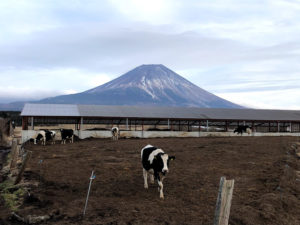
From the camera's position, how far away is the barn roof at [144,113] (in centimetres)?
3621

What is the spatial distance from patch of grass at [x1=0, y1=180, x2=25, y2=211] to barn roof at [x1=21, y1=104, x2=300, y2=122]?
74.4 feet

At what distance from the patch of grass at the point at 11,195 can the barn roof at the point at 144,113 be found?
2268cm

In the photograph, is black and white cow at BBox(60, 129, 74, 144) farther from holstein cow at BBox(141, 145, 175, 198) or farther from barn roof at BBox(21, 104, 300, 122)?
holstein cow at BBox(141, 145, 175, 198)

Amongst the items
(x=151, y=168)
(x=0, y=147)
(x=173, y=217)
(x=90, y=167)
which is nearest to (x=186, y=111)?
(x=0, y=147)

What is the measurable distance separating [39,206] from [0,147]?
2179 centimetres

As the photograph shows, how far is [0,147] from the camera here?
91.7 ft

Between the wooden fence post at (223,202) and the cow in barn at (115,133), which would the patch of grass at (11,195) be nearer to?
the wooden fence post at (223,202)

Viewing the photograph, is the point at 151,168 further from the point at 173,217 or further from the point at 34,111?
the point at 34,111

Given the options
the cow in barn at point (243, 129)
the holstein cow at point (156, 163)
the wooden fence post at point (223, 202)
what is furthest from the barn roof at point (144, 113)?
the wooden fence post at point (223, 202)

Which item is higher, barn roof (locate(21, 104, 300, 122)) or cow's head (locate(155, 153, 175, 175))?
barn roof (locate(21, 104, 300, 122))

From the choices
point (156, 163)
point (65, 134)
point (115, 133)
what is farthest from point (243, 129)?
point (156, 163)

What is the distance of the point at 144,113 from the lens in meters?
41.2

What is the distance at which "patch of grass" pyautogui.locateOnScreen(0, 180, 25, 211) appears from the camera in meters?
9.15

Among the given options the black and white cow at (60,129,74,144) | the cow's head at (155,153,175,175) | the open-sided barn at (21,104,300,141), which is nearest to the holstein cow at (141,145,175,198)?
the cow's head at (155,153,175,175)
